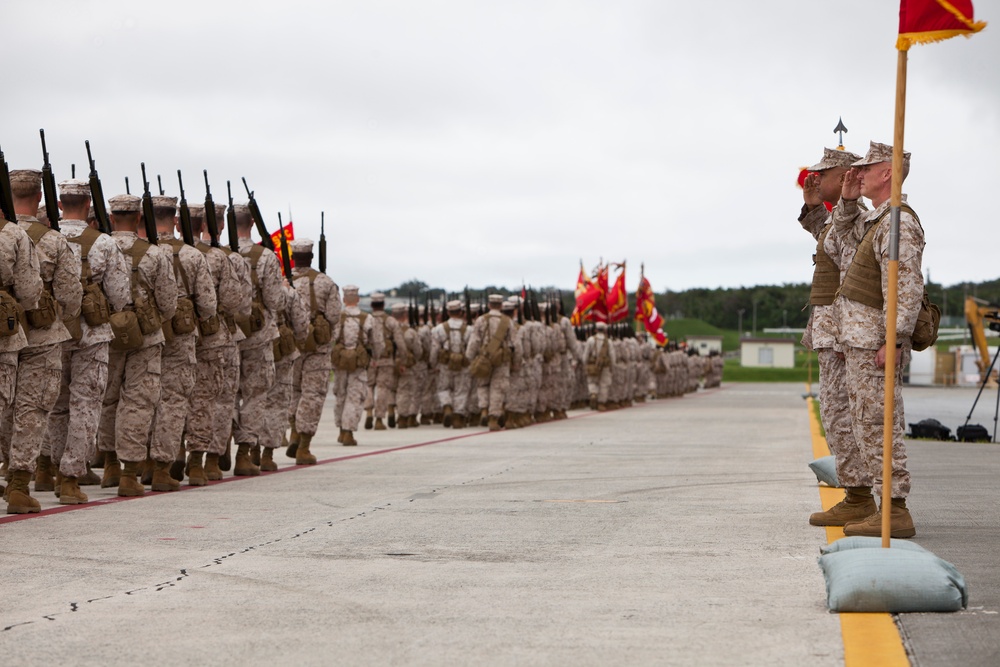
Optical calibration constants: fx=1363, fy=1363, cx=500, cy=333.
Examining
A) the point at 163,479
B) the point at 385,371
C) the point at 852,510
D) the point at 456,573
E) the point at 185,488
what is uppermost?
the point at 385,371

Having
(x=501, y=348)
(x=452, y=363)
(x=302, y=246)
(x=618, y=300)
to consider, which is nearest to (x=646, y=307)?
(x=618, y=300)

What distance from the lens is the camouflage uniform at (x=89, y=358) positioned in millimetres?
9250

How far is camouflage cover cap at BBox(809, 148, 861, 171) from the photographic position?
7.78 metres

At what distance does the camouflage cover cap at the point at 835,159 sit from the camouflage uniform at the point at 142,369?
16.1 ft

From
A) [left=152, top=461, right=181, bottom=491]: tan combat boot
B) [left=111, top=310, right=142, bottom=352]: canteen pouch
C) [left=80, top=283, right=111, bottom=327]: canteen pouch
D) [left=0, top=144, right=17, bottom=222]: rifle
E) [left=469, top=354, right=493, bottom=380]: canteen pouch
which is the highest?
[left=0, top=144, right=17, bottom=222]: rifle

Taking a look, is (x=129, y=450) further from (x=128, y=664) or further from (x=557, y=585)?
(x=128, y=664)

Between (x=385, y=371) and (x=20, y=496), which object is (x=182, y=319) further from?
(x=385, y=371)

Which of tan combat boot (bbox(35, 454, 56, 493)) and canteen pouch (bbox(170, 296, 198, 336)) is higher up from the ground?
canteen pouch (bbox(170, 296, 198, 336))

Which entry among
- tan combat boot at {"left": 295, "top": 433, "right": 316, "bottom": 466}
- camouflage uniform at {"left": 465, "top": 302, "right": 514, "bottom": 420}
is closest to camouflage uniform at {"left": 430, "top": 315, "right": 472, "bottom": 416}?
camouflage uniform at {"left": 465, "top": 302, "right": 514, "bottom": 420}

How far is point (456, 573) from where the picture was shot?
5980 mm

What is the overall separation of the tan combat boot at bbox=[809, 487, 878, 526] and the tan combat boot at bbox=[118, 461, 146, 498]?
4.91 metres

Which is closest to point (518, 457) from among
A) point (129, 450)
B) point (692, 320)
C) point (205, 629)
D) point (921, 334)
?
point (129, 450)

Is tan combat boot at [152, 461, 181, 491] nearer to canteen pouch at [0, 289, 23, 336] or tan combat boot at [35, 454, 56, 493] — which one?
tan combat boot at [35, 454, 56, 493]

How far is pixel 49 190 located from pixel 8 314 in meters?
1.63
